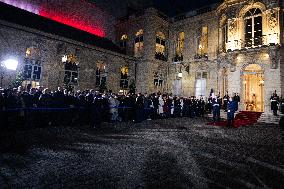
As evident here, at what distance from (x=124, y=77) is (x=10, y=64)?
1138cm

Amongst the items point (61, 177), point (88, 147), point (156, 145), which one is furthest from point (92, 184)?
point (156, 145)

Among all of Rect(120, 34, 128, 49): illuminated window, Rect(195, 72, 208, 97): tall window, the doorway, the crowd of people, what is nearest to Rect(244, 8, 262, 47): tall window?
the doorway

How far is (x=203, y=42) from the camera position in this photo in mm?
24219

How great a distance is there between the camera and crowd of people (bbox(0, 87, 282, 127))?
948cm

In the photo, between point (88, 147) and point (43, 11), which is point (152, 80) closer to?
point (43, 11)

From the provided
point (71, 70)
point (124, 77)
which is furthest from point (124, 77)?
point (71, 70)

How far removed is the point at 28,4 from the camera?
21266 mm

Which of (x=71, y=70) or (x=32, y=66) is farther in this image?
(x=71, y=70)

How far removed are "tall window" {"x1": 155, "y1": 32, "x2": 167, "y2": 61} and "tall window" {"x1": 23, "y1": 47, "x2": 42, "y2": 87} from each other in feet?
41.3

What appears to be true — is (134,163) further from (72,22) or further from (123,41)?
(123,41)

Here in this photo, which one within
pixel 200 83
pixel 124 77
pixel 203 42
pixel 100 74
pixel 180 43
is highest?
pixel 180 43

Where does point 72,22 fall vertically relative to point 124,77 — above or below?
above

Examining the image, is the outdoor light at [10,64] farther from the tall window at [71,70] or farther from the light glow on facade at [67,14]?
the light glow on facade at [67,14]

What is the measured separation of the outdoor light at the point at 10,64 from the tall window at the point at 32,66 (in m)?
0.99
